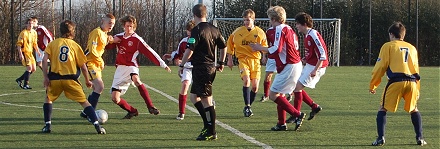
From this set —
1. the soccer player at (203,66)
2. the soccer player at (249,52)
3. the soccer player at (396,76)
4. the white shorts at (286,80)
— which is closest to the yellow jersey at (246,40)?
the soccer player at (249,52)

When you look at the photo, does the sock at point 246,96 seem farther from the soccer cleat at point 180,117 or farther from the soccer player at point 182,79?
the soccer cleat at point 180,117

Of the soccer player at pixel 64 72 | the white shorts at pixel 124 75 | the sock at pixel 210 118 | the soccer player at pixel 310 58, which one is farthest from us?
the white shorts at pixel 124 75

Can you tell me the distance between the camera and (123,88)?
36.6 feet

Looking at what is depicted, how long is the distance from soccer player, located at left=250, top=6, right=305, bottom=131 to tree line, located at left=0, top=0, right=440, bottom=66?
73.3 feet

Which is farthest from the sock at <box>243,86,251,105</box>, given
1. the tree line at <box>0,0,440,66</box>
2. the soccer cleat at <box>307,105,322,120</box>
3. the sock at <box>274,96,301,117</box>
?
the tree line at <box>0,0,440,66</box>

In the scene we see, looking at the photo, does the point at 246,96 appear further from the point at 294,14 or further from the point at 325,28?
the point at 294,14

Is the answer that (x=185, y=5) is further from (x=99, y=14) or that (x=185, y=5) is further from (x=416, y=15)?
(x=416, y=15)

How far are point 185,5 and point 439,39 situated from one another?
11942 mm

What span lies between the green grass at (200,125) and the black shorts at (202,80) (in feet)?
1.90

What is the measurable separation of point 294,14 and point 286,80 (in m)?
24.8

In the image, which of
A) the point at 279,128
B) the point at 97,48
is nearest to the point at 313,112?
the point at 279,128

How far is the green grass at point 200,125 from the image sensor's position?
8492mm

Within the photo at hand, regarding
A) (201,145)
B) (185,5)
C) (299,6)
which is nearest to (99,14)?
(185,5)

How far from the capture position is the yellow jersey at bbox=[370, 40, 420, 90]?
826cm
